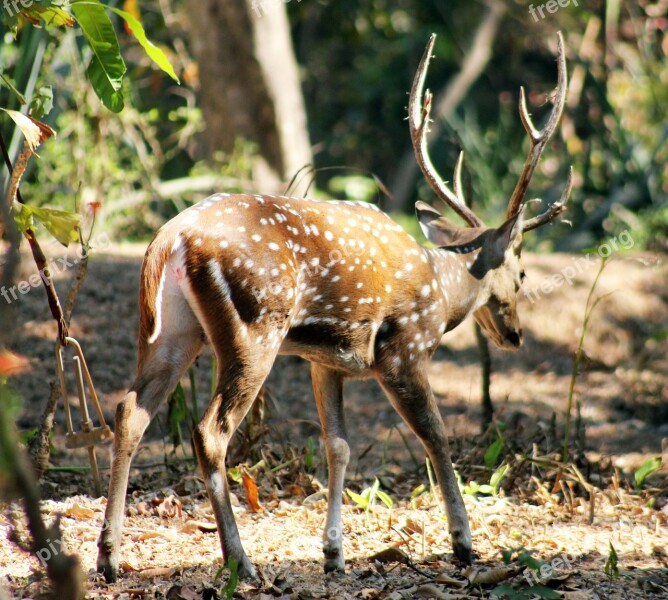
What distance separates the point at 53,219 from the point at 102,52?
81 cm

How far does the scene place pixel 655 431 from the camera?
23.2 feet

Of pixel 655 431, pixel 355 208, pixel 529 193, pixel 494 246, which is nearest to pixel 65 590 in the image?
pixel 355 208

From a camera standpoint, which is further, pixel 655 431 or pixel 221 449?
pixel 655 431

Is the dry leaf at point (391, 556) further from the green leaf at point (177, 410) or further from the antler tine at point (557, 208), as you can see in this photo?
the antler tine at point (557, 208)

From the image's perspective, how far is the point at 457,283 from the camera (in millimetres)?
4641

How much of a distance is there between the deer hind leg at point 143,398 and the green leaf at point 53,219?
0.57m

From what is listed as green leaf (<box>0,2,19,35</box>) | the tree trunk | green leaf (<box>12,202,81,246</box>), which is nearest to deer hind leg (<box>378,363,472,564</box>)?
green leaf (<box>12,202,81,246</box>)

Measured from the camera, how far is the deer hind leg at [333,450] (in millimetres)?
4055

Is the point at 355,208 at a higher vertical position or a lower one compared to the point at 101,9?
lower

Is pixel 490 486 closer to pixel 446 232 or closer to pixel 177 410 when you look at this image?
pixel 446 232

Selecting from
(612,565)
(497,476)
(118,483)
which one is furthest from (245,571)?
(497,476)

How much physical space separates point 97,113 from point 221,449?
6.65 metres

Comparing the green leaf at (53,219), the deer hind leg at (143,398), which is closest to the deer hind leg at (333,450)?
the deer hind leg at (143,398)

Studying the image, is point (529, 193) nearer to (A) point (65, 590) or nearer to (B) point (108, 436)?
(B) point (108, 436)
